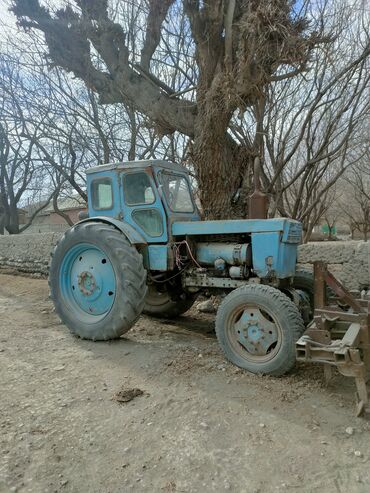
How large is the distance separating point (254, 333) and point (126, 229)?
1.97 m

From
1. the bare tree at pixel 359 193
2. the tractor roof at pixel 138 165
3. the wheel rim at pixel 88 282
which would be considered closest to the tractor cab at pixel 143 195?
the tractor roof at pixel 138 165

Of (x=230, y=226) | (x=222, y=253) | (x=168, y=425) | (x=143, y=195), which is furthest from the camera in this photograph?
(x=143, y=195)

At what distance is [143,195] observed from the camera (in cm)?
493

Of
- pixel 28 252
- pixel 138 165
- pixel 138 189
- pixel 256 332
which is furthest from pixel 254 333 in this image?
pixel 28 252

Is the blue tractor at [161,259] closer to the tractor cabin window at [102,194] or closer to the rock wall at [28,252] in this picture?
the tractor cabin window at [102,194]

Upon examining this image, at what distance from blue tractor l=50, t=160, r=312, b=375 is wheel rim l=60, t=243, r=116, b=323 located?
12 mm

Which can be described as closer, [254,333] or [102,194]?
[254,333]

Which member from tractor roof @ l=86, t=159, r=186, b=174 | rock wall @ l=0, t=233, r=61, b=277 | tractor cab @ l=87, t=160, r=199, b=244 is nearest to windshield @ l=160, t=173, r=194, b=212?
tractor cab @ l=87, t=160, r=199, b=244

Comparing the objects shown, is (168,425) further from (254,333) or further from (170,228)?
(170,228)

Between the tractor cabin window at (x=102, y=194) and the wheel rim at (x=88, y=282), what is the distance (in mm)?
626

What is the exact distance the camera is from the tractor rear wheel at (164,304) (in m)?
5.69

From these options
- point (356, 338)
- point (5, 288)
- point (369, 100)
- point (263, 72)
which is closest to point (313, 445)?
point (356, 338)

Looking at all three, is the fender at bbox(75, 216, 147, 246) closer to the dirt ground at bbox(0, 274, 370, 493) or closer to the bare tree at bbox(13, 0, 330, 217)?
the dirt ground at bbox(0, 274, 370, 493)

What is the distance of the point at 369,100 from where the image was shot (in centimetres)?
741
